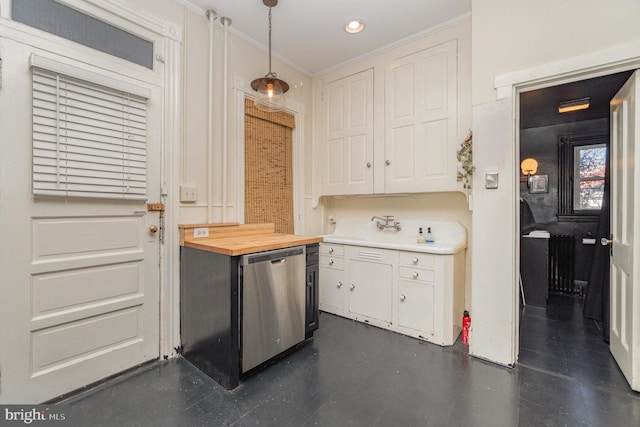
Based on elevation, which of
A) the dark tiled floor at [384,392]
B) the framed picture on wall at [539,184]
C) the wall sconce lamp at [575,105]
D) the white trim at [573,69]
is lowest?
the dark tiled floor at [384,392]

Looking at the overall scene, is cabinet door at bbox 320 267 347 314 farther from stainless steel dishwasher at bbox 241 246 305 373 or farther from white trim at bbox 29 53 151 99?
white trim at bbox 29 53 151 99

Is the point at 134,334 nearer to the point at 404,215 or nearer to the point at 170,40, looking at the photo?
the point at 170,40

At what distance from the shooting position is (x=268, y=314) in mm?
2068

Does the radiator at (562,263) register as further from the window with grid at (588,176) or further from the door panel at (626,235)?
the door panel at (626,235)

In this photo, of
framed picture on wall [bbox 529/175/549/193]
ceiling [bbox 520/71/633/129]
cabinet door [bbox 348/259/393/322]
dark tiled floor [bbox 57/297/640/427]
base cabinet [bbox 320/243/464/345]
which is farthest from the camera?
framed picture on wall [bbox 529/175/549/193]

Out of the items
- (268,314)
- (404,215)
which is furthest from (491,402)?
(404,215)

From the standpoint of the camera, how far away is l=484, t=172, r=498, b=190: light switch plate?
214 centimetres

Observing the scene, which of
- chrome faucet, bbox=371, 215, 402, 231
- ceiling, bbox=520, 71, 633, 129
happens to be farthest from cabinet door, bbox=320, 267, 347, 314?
ceiling, bbox=520, 71, 633, 129

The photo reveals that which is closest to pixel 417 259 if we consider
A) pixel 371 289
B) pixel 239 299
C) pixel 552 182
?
pixel 371 289

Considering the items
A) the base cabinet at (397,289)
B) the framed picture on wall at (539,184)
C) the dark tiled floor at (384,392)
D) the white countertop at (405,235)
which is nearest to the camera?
the dark tiled floor at (384,392)

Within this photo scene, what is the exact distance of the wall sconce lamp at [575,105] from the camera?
3.28 m

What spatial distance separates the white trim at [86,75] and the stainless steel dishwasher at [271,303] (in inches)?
56.9

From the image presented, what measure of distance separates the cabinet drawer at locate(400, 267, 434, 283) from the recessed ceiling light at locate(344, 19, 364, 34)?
7.55 ft

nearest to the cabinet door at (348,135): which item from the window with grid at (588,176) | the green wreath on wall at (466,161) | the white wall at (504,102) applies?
the green wreath on wall at (466,161)
